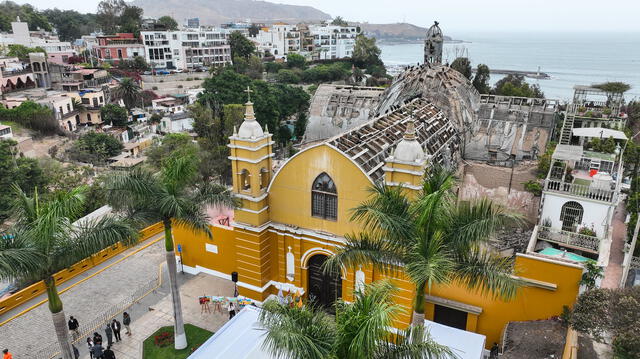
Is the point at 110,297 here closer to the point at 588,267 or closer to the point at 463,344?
the point at 463,344

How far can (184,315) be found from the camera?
2009 cm

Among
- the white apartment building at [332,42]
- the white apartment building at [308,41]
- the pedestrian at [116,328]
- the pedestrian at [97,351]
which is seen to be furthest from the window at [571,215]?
the white apartment building at [332,42]

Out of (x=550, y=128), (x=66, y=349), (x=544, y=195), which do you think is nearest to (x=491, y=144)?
(x=550, y=128)

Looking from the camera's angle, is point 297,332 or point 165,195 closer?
point 297,332

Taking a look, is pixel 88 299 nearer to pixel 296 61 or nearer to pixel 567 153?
pixel 567 153

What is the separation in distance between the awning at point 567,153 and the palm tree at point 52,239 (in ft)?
70.6

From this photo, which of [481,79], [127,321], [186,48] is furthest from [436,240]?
[186,48]

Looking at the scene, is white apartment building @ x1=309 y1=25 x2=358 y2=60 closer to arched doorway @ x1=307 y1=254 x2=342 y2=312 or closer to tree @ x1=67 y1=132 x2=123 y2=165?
tree @ x1=67 y1=132 x2=123 y2=165

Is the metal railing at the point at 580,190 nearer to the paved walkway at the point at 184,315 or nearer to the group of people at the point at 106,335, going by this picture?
the paved walkway at the point at 184,315

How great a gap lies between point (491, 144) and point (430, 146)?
1234 centimetres

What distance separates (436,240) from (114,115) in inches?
2596

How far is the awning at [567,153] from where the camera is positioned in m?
23.6

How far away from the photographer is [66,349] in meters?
13.5

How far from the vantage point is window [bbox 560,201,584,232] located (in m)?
21.8
